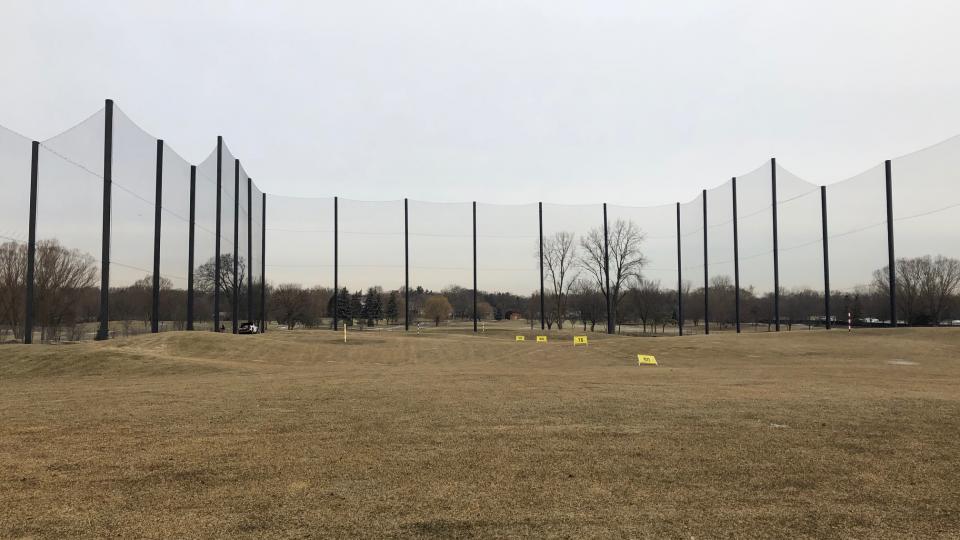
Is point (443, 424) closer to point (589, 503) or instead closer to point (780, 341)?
point (589, 503)

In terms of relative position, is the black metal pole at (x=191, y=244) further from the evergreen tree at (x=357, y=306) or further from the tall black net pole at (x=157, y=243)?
the evergreen tree at (x=357, y=306)

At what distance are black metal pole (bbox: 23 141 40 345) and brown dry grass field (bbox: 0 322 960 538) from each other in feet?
32.0

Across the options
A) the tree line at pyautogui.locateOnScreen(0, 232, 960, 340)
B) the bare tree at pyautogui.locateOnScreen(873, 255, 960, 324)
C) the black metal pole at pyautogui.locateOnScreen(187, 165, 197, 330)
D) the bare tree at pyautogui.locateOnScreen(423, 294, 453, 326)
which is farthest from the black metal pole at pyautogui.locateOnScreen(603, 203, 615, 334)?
the bare tree at pyautogui.locateOnScreen(423, 294, 453, 326)

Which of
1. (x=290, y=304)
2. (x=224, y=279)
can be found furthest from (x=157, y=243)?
(x=290, y=304)

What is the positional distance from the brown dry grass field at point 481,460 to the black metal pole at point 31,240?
9741 millimetres

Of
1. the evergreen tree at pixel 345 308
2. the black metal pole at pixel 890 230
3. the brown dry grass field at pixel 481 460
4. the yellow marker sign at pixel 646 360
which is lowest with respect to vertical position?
the yellow marker sign at pixel 646 360

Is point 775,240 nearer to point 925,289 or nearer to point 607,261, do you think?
point 607,261

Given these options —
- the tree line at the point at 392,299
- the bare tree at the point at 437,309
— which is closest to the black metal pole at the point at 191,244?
the tree line at the point at 392,299

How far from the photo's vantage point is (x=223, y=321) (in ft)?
112

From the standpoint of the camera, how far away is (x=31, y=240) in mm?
19547

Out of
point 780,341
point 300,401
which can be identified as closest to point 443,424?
point 300,401

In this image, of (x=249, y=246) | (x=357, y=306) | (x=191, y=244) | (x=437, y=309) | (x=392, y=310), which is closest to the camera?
(x=191, y=244)

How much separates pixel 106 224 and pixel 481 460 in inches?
770

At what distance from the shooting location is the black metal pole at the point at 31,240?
18984mm
